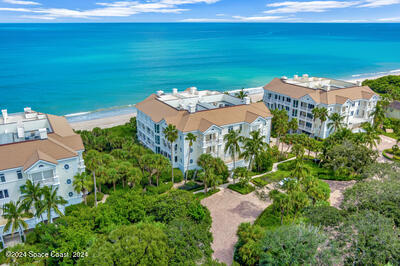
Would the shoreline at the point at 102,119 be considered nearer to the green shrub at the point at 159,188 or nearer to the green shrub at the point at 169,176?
the green shrub at the point at 169,176

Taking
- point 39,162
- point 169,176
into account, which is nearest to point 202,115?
point 169,176

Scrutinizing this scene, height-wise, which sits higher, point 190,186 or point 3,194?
point 3,194

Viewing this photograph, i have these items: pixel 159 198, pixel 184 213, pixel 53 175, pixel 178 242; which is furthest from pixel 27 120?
pixel 178 242

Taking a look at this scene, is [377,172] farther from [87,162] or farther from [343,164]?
[87,162]

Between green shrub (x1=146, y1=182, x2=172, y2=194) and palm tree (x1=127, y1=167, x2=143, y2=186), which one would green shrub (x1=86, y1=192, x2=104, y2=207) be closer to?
palm tree (x1=127, y1=167, x2=143, y2=186)

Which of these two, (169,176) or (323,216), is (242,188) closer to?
(169,176)
